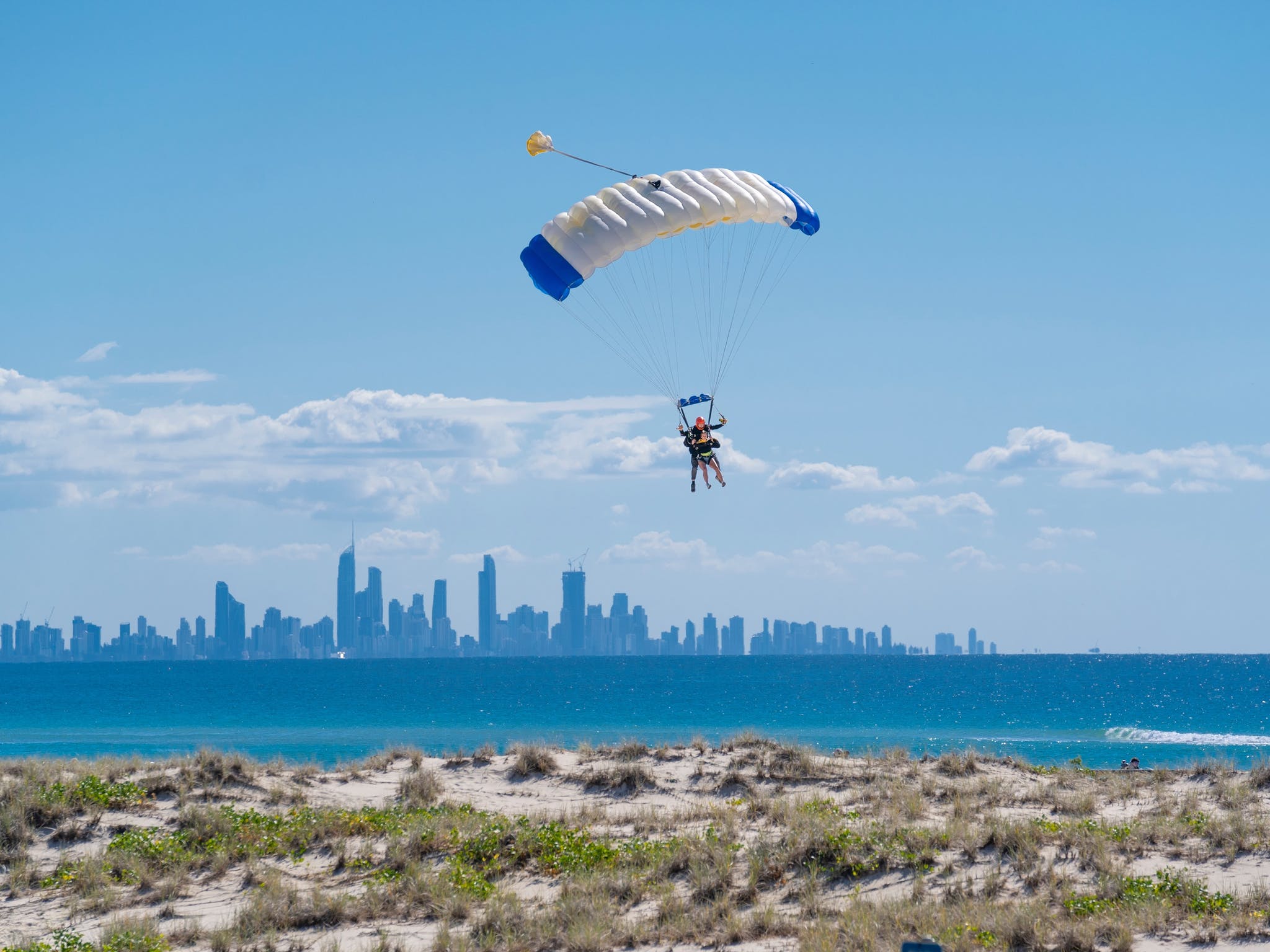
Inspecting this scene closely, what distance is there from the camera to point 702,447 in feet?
71.7

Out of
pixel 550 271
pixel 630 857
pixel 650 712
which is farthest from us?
pixel 650 712

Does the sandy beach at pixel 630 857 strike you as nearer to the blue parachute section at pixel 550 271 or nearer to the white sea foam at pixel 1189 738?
the blue parachute section at pixel 550 271

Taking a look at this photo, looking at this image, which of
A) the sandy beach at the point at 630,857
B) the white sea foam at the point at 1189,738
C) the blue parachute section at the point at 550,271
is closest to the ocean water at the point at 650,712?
the white sea foam at the point at 1189,738

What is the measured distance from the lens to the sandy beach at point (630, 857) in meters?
11.4

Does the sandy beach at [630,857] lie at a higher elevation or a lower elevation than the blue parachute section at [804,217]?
lower

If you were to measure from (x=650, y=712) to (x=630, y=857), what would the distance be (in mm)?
59293

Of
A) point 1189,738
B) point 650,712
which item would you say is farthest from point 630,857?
point 650,712

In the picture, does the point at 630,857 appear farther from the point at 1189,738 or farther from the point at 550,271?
the point at 1189,738

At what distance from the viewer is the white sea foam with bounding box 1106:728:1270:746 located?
145 ft

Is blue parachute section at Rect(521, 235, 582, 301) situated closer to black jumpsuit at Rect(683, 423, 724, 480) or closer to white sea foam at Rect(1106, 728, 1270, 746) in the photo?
black jumpsuit at Rect(683, 423, 724, 480)

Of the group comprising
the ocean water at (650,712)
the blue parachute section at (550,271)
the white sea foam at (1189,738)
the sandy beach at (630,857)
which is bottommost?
the ocean water at (650,712)

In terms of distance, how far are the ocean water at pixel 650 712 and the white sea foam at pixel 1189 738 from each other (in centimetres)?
25

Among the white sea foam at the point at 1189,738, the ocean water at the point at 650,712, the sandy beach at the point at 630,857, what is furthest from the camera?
the white sea foam at the point at 1189,738

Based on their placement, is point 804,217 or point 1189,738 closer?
point 804,217
